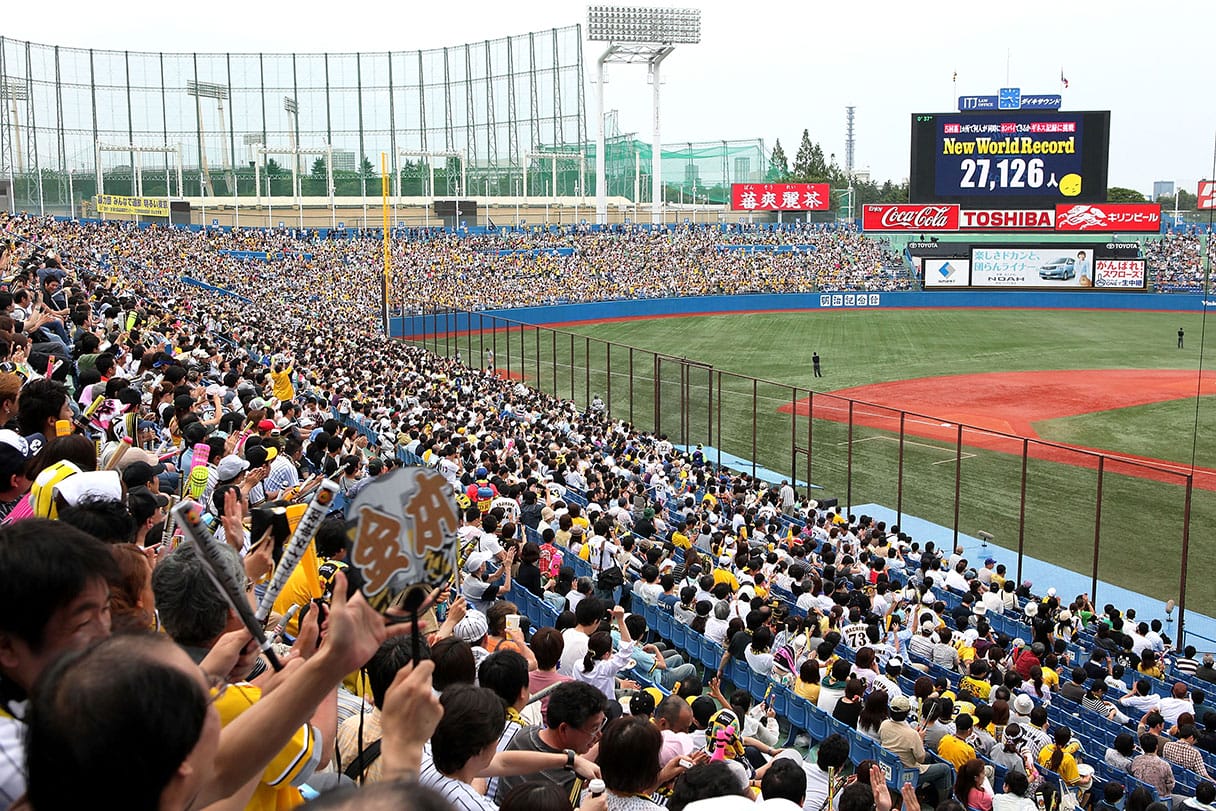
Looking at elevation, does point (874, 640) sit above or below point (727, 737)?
below

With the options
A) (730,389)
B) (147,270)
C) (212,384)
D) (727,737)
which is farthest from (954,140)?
(727,737)

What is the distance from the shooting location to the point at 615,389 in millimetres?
39531

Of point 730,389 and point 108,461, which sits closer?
point 108,461

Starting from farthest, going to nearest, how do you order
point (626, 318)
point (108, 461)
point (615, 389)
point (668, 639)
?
point (626, 318)
point (615, 389)
point (668, 639)
point (108, 461)

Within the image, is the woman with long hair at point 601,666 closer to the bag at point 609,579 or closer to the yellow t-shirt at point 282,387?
the bag at point 609,579

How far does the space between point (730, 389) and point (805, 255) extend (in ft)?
134

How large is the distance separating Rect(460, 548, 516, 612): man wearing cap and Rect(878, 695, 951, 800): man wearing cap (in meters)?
3.56

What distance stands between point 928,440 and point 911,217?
45.6 meters

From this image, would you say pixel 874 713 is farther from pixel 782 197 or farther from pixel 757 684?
pixel 782 197

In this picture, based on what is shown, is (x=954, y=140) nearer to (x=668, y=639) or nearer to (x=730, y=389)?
(x=730, y=389)

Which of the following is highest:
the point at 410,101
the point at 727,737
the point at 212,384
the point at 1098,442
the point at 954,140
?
the point at 410,101

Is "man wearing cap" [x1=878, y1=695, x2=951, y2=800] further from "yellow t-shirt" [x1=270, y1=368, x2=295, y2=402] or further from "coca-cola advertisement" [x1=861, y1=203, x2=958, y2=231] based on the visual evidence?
"coca-cola advertisement" [x1=861, y1=203, x2=958, y2=231]

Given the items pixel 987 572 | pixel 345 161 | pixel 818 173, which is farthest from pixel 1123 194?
pixel 987 572

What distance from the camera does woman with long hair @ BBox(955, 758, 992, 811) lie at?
25.4ft
